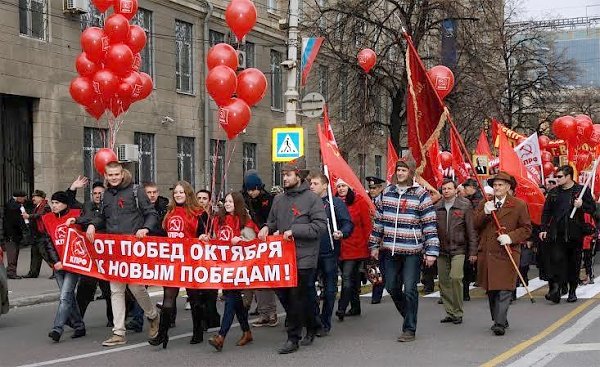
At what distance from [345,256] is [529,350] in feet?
9.20

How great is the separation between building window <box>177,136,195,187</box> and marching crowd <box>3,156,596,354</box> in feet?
49.8

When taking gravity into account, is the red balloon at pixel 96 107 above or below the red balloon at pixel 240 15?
below

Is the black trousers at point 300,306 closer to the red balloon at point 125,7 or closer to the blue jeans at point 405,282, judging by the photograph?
the blue jeans at point 405,282

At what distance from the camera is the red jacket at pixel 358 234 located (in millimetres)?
10086

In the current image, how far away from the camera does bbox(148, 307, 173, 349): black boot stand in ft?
26.8

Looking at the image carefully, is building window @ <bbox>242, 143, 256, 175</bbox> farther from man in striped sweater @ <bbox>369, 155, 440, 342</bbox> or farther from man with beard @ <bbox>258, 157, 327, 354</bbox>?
man with beard @ <bbox>258, 157, 327, 354</bbox>

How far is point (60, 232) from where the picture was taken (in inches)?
360

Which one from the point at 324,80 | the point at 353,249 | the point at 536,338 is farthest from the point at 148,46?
the point at 536,338

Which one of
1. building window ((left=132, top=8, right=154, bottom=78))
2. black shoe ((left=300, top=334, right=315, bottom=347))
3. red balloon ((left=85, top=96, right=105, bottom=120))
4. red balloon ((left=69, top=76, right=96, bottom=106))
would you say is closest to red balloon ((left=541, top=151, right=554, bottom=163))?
building window ((left=132, top=8, right=154, bottom=78))

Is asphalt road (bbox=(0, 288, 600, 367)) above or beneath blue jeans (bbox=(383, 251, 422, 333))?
beneath

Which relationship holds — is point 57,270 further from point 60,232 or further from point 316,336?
point 316,336

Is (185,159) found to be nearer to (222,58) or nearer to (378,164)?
(222,58)

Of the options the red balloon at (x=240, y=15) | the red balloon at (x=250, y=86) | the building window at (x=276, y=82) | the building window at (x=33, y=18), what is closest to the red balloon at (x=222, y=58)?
the red balloon at (x=250, y=86)

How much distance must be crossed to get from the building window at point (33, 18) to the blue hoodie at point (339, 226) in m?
12.6
